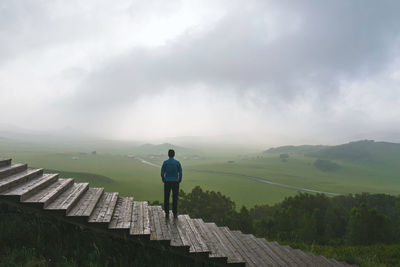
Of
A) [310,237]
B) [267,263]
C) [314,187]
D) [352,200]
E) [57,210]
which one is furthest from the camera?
[314,187]

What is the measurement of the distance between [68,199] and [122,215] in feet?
5.66

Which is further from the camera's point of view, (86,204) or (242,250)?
(86,204)

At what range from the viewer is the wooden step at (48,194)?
656 cm

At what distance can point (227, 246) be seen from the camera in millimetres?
7523

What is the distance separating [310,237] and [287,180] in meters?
117

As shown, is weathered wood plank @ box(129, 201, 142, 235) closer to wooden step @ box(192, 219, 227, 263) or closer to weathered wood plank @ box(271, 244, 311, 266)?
wooden step @ box(192, 219, 227, 263)

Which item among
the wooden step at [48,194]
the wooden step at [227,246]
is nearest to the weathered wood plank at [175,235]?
the wooden step at [227,246]

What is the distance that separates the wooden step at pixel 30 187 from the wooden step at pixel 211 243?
207 inches

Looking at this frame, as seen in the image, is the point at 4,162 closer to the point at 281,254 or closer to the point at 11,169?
the point at 11,169

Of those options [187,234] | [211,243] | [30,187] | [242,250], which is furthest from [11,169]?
[242,250]

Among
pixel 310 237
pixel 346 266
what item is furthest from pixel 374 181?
pixel 346 266

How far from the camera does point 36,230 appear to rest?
680cm

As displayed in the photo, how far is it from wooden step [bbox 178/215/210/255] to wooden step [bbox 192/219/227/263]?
19 cm

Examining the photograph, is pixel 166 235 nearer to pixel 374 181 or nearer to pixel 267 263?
pixel 267 263
